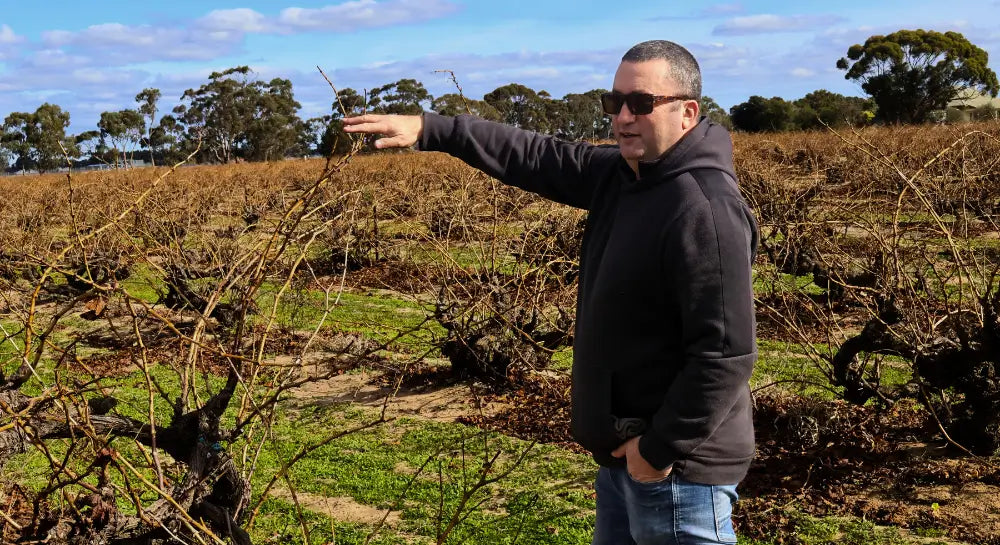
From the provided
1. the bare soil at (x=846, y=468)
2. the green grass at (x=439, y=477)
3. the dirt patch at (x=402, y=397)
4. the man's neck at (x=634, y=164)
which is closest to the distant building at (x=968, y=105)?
the dirt patch at (x=402, y=397)

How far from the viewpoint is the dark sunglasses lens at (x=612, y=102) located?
95.6 inches

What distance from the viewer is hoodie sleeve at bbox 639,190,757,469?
2225 mm

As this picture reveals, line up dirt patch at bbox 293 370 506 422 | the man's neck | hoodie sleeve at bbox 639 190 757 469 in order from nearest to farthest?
1. hoodie sleeve at bbox 639 190 757 469
2. the man's neck
3. dirt patch at bbox 293 370 506 422

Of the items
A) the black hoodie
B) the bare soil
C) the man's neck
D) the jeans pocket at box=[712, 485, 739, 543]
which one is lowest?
the bare soil

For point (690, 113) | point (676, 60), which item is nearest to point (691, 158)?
point (690, 113)

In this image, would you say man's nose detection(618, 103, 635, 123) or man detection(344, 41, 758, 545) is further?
man's nose detection(618, 103, 635, 123)

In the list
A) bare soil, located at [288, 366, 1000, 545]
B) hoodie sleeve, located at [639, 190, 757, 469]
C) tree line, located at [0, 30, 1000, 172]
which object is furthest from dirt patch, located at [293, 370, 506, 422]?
tree line, located at [0, 30, 1000, 172]

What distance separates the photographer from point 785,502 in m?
4.99

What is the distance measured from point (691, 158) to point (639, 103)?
192 mm

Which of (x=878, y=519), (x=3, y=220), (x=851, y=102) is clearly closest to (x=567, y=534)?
(x=878, y=519)

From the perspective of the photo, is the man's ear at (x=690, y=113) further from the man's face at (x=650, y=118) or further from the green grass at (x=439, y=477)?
the green grass at (x=439, y=477)

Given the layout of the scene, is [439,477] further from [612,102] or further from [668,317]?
[612,102]

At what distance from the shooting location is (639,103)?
2.39 meters

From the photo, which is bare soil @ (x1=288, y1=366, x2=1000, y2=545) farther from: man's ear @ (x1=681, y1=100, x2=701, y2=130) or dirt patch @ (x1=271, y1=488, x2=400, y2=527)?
man's ear @ (x1=681, y1=100, x2=701, y2=130)
